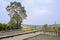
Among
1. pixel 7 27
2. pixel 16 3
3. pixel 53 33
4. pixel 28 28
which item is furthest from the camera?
pixel 28 28

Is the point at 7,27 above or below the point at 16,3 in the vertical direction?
below

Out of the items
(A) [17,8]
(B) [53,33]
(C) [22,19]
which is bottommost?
(B) [53,33]

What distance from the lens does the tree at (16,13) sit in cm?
2495

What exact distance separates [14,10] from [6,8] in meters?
1.31

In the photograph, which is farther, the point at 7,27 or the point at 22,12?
the point at 22,12

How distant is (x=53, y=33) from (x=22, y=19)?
8.42 m

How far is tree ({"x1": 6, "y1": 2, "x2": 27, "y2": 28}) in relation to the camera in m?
25.0

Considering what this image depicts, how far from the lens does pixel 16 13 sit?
25.3 metres

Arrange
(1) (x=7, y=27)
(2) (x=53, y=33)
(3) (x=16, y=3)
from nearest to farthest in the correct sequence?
(2) (x=53, y=33), (1) (x=7, y=27), (3) (x=16, y=3)

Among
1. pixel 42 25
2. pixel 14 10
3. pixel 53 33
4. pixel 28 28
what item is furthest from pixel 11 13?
pixel 53 33

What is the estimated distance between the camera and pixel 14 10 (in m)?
25.0

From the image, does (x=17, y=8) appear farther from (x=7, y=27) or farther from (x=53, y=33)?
(x=53, y=33)

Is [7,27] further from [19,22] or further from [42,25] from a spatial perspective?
[42,25]

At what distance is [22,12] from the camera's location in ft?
84.8
